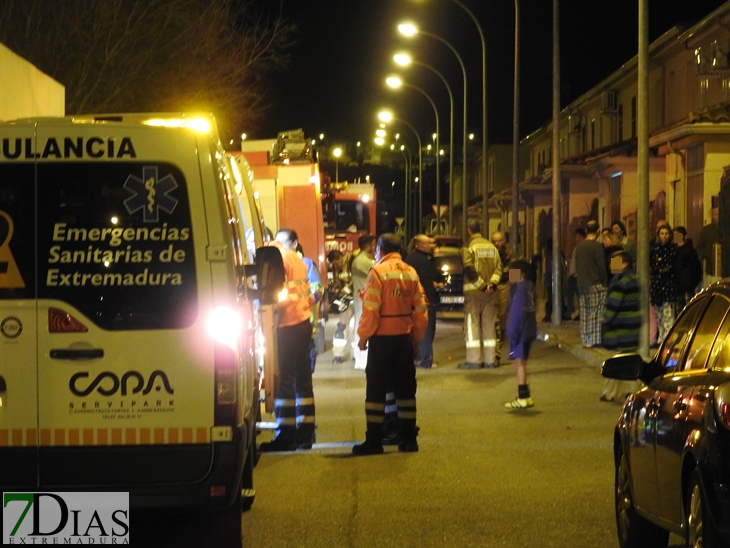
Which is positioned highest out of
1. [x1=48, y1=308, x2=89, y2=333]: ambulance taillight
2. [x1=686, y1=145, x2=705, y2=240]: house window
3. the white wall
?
the white wall

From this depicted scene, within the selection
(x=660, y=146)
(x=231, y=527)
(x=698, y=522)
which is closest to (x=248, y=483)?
(x=231, y=527)

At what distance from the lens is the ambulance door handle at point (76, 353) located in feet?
19.5

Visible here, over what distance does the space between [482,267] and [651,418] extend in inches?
434

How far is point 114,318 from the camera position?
5.97m

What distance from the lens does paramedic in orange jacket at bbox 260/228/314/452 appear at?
10.4 m

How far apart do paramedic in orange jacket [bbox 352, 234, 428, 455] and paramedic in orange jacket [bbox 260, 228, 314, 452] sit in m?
0.54

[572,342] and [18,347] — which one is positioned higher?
[18,347]

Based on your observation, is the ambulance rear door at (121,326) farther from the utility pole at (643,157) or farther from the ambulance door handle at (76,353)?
the utility pole at (643,157)

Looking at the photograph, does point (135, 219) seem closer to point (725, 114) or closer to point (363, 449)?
point (363, 449)

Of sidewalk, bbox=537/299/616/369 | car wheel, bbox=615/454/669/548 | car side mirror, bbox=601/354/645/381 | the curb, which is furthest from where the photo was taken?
sidewalk, bbox=537/299/616/369

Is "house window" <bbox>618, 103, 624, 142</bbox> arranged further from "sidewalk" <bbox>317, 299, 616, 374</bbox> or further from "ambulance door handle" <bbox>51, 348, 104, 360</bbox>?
"ambulance door handle" <bbox>51, 348, 104, 360</bbox>

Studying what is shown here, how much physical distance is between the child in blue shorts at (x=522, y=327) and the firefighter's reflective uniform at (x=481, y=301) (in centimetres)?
373

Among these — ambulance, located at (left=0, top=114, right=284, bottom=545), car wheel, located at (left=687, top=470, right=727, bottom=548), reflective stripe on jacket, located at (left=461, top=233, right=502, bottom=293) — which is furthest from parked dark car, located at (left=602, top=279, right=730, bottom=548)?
reflective stripe on jacket, located at (left=461, top=233, right=502, bottom=293)

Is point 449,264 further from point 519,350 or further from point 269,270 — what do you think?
point 269,270
